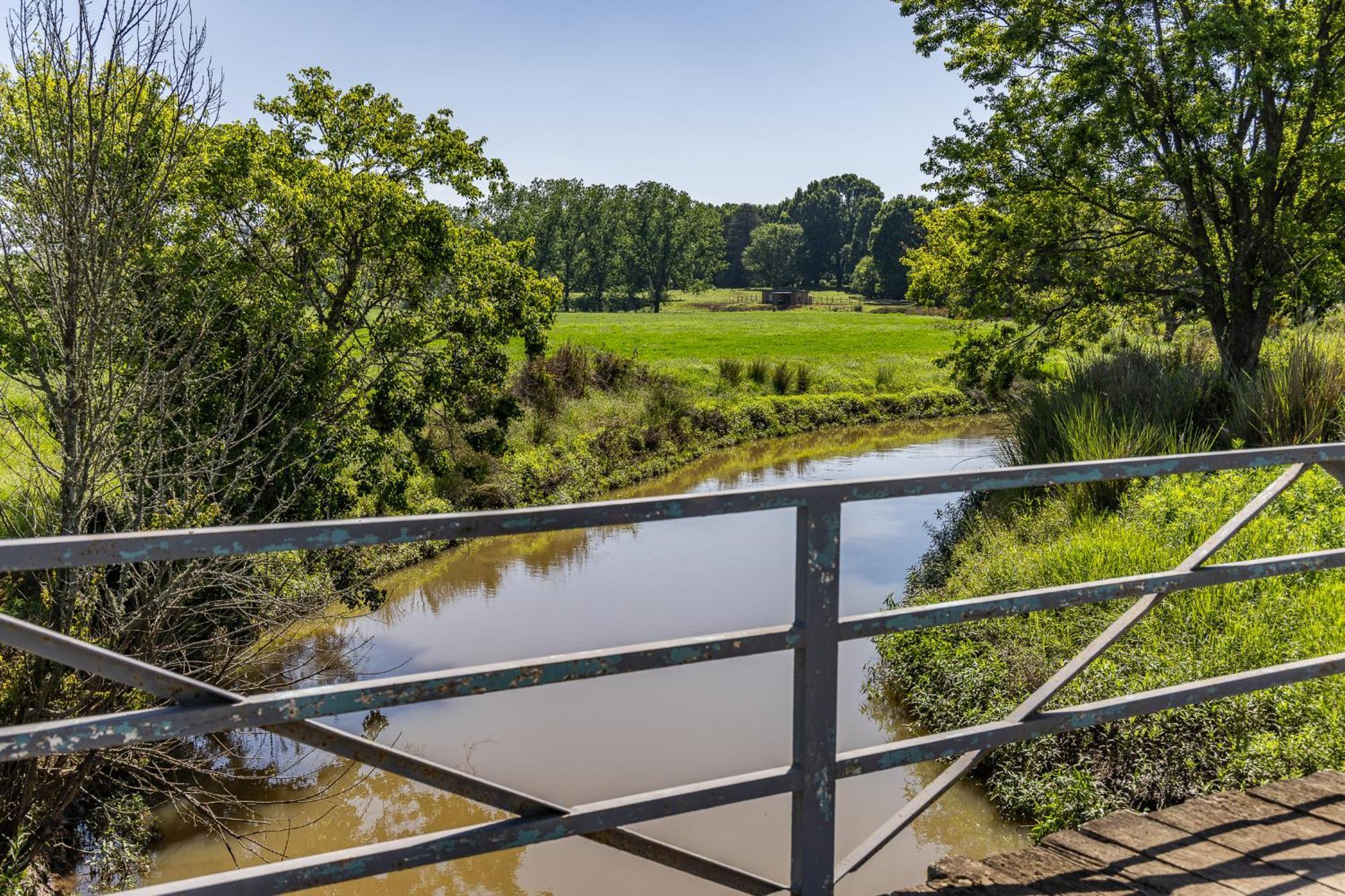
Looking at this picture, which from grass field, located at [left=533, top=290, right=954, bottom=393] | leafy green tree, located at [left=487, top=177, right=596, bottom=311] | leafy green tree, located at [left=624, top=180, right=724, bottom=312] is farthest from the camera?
leafy green tree, located at [left=624, top=180, right=724, bottom=312]

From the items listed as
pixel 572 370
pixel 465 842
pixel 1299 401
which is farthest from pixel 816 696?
pixel 572 370

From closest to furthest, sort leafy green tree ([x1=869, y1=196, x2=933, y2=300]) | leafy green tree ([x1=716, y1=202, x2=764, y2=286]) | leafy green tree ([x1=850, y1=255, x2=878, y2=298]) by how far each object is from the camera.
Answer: leafy green tree ([x1=869, y1=196, x2=933, y2=300]), leafy green tree ([x1=850, y1=255, x2=878, y2=298]), leafy green tree ([x1=716, y1=202, x2=764, y2=286])

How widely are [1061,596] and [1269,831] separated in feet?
4.33

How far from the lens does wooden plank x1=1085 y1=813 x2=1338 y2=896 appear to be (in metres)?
2.92

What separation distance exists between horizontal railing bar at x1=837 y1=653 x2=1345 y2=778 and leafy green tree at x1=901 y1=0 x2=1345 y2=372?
1138 cm

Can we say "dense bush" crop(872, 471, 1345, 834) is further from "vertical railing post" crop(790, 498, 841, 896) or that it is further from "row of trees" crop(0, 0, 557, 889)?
"row of trees" crop(0, 0, 557, 889)

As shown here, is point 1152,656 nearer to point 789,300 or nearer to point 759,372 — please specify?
point 759,372

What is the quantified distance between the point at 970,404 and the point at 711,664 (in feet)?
74.9

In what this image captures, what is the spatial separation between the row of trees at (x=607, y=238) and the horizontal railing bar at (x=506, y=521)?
79506mm

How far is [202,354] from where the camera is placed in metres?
9.37

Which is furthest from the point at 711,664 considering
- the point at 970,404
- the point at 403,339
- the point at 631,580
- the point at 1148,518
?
the point at 970,404

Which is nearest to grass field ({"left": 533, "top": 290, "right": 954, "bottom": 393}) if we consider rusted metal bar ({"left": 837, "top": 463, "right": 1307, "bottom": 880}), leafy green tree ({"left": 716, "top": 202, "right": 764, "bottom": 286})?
rusted metal bar ({"left": 837, "top": 463, "right": 1307, "bottom": 880})

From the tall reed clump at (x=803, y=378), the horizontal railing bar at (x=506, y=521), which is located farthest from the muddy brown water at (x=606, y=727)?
the tall reed clump at (x=803, y=378)

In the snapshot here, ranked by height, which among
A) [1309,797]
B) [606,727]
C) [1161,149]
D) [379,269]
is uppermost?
Result: [1161,149]
